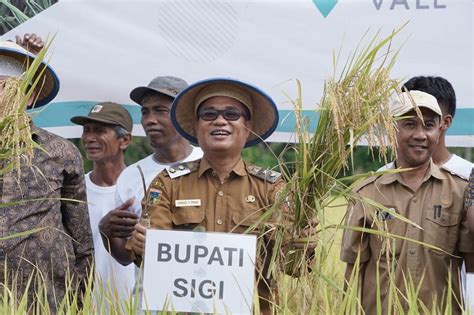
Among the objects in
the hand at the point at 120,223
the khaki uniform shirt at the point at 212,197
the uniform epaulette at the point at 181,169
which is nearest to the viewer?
the khaki uniform shirt at the point at 212,197

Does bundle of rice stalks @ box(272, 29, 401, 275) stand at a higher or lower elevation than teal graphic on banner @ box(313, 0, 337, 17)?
lower

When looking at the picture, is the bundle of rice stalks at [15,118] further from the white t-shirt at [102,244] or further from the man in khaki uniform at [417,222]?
the white t-shirt at [102,244]

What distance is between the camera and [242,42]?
5777 mm

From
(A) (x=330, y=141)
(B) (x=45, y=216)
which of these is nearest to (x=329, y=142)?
(A) (x=330, y=141)

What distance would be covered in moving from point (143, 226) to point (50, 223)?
542 millimetres

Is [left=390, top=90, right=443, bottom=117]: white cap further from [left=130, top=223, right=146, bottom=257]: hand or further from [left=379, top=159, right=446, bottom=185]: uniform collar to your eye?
[left=130, top=223, right=146, bottom=257]: hand

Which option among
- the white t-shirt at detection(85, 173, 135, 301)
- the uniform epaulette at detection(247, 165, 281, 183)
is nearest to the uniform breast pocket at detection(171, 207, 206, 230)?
the uniform epaulette at detection(247, 165, 281, 183)

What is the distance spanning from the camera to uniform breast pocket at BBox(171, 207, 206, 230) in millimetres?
3846

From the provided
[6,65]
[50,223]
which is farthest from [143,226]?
[6,65]

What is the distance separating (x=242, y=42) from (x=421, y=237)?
2.04 metres

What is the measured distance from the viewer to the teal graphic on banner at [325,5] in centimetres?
566

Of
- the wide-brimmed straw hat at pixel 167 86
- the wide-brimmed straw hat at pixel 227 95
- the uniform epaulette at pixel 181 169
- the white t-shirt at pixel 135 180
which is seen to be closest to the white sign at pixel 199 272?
the uniform epaulette at pixel 181 169

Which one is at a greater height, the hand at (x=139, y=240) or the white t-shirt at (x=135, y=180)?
the white t-shirt at (x=135, y=180)

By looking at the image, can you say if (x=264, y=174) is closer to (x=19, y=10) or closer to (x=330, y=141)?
(x=330, y=141)
